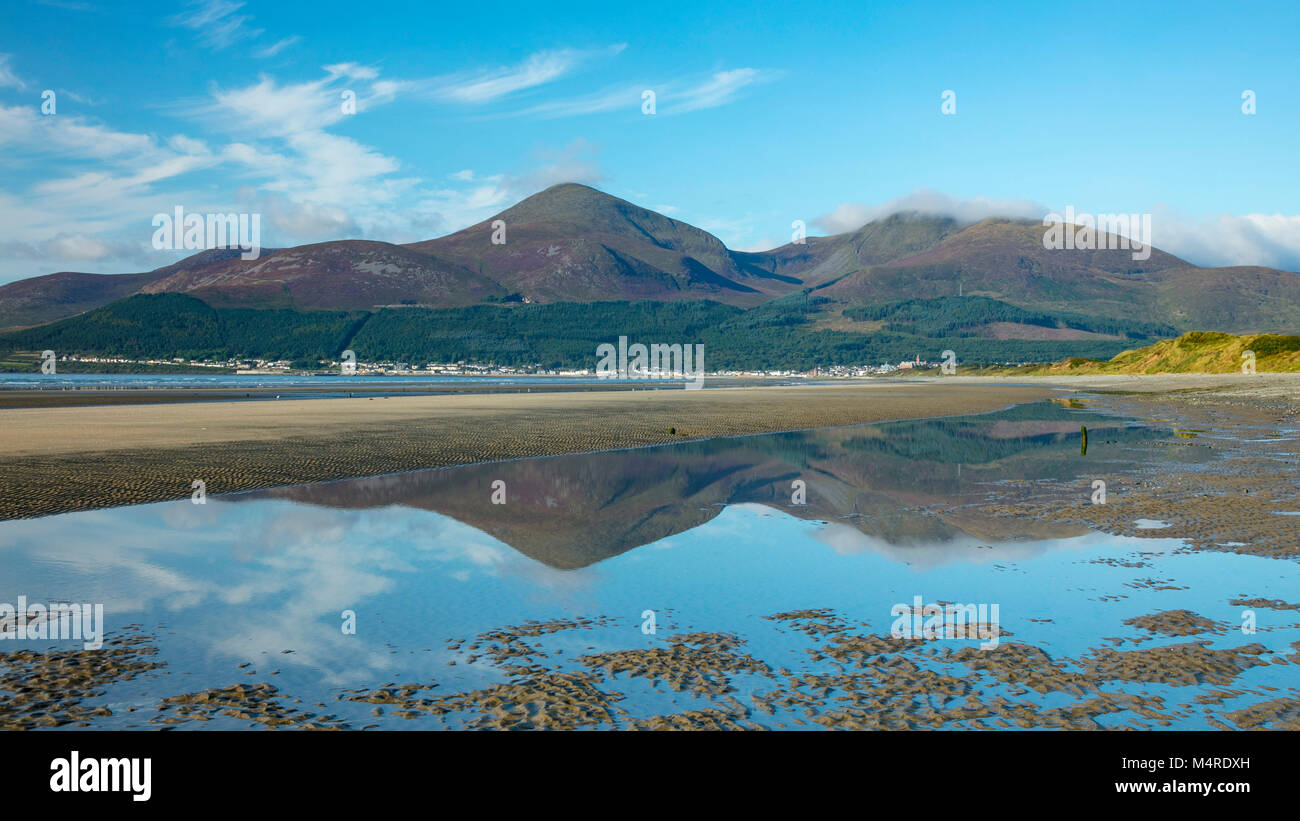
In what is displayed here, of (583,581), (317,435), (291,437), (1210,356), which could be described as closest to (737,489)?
(583,581)

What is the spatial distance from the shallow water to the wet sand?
288 cm

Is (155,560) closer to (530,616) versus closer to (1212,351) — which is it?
(530,616)

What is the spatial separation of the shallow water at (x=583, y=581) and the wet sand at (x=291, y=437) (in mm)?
2876

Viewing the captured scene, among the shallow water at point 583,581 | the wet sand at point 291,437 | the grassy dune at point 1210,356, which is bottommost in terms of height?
the shallow water at point 583,581

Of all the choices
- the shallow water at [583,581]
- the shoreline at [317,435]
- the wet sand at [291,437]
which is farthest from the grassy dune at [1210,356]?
the shallow water at [583,581]

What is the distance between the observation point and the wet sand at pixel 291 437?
21.5m

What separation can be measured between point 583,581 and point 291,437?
2444 cm

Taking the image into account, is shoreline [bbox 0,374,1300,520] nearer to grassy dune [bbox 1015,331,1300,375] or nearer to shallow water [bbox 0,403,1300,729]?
shallow water [bbox 0,403,1300,729]

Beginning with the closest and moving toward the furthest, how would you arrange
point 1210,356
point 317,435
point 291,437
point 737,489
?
point 737,489, point 291,437, point 317,435, point 1210,356

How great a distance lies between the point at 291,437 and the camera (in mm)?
32500

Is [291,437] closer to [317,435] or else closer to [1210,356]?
[317,435]

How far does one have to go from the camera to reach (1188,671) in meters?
7.96

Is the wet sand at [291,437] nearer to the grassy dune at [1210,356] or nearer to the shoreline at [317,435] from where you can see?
the shoreline at [317,435]
